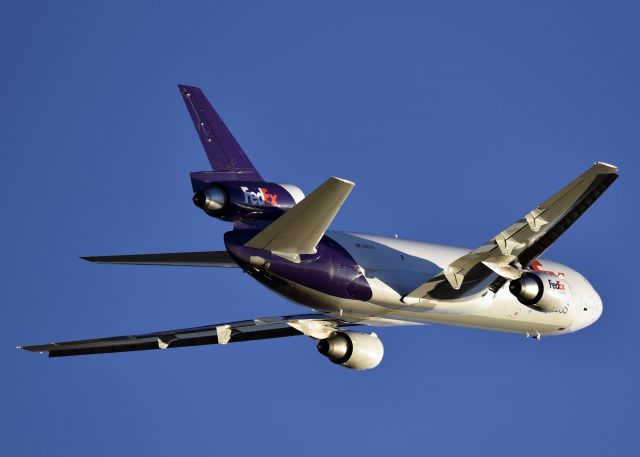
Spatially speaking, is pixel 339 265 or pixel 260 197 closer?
pixel 260 197

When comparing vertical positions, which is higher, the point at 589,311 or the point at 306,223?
the point at 589,311

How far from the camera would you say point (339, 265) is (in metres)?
29.6

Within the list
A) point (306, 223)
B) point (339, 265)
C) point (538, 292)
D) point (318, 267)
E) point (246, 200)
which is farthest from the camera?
point (538, 292)

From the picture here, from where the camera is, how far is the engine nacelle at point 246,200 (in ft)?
90.6

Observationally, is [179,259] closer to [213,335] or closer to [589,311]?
[213,335]

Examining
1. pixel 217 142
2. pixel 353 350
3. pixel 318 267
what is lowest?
pixel 353 350

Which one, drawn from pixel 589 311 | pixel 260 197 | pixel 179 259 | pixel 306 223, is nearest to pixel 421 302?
pixel 260 197

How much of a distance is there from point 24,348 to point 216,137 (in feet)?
24.5

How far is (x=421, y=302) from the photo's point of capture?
31359 millimetres

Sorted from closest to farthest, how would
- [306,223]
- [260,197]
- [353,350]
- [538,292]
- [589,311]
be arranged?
1. [306,223]
2. [260,197]
3. [538,292]
4. [353,350]
5. [589,311]

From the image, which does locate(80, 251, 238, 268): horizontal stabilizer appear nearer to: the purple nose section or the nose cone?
the purple nose section

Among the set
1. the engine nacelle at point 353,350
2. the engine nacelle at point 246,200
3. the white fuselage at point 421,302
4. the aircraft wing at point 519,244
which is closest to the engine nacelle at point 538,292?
the aircraft wing at point 519,244

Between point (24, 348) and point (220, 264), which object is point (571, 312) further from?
point (24, 348)

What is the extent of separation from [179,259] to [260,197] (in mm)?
2906
